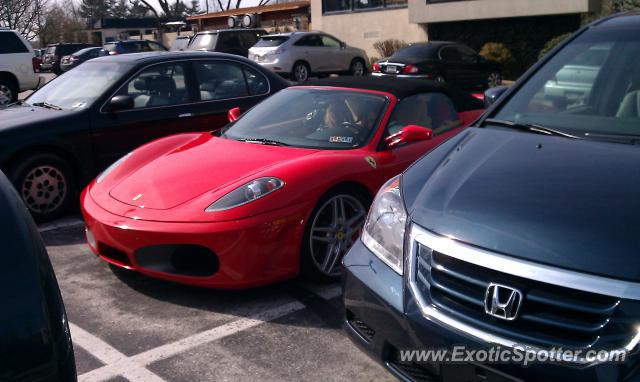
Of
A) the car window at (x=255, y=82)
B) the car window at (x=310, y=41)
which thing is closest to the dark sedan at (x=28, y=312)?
the car window at (x=255, y=82)

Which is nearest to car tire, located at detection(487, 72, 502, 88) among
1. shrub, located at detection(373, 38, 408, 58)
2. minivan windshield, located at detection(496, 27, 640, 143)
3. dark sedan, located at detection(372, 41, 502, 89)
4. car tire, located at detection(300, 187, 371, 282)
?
dark sedan, located at detection(372, 41, 502, 89)

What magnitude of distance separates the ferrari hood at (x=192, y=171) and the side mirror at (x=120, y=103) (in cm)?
170

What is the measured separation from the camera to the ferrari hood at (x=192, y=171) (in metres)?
4.50

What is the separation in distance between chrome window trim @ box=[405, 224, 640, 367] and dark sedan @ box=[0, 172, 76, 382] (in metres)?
1.22

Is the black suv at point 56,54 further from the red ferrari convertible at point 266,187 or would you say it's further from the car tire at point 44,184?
the red ferrari convertible at point 266,187

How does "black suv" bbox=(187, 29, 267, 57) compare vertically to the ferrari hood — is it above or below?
above

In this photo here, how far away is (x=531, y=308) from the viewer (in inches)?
90.7

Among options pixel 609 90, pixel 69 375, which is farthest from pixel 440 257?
pixel 609 90

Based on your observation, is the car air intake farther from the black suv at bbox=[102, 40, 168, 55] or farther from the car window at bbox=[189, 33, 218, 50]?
the black suv at bbox=[102, 40, 168, 55]

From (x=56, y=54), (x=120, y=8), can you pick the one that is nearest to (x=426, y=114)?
(x=56, y=54)

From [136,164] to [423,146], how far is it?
2131 millimetres

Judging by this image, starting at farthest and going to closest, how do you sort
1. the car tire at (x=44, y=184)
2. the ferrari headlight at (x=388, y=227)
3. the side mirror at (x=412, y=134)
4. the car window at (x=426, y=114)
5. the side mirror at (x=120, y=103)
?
1. the side mirror at (x=120, y=103)
2. the car tire at (x=44, y=184)
3. the car window at (x=426, y=114)
4. the side mirror at (x=412, y=134)
5. the ferrari headlight at (x=388, y=227)

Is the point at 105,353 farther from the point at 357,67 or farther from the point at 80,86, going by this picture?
the point at 357,67

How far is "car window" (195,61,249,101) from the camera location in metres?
7.54
